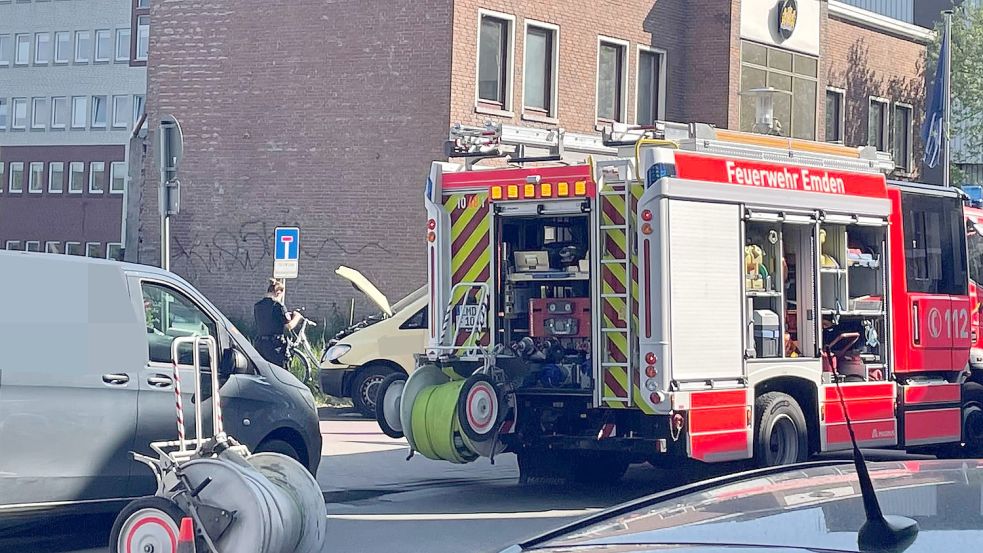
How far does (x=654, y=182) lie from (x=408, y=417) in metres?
2.73

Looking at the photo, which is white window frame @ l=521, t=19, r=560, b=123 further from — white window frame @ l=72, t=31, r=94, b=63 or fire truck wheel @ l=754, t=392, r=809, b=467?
white window frame @ l=72, t=31, r=94, b=63

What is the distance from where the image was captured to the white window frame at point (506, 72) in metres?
24.8

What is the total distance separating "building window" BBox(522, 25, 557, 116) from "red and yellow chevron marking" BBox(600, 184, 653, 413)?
15242mm

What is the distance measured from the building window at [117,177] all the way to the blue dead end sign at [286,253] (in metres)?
46.7


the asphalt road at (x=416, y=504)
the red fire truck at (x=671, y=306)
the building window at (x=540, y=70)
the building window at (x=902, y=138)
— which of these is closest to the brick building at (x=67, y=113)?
the building window at (x=902, y=138)

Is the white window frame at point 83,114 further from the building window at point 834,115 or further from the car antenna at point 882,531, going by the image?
the car antenna at point 882,531

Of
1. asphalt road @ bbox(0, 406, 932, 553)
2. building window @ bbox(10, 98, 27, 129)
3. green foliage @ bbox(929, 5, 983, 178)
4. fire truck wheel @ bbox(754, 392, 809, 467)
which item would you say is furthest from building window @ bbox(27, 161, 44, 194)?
fire truck wheel @ bbox(754, 392, 809, 467)

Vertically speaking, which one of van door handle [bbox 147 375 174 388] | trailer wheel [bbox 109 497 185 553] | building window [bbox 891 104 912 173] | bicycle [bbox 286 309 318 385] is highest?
building window [bbox 891 104 912 173]

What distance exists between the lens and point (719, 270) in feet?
35.9

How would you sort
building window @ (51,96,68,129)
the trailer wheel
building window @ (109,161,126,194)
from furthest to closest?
building window @ (51,96,68,129)
building window @ (109,161,126,194)
the trailer wheel

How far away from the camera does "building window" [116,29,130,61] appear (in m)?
66.9

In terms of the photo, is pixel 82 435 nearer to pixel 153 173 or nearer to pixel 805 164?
pixel 805 164

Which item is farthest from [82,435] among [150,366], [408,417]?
[408,417]

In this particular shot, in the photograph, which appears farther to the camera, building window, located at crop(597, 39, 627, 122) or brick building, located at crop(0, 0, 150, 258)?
brick building, located at crop(0, 0, 150, 258)
